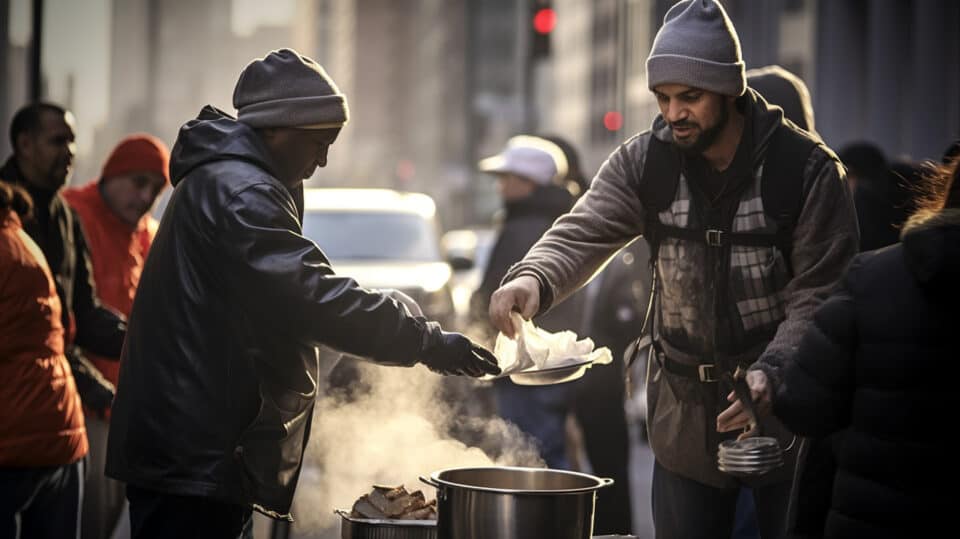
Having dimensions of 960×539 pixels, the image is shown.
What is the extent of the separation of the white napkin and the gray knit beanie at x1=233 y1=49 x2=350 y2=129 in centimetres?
96

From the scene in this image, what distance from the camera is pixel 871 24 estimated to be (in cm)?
2314

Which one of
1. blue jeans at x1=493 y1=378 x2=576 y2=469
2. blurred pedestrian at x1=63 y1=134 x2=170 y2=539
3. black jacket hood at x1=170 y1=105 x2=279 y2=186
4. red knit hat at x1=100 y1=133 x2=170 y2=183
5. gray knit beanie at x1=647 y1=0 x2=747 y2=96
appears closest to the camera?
black jacket hood at x1=170 y1=105 x2=279 y2=186

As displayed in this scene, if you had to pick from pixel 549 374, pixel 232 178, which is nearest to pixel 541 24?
pixel 549 374

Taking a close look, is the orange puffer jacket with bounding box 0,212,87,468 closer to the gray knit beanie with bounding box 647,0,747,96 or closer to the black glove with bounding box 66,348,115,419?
the black glove with bounding box 66,348,115,419

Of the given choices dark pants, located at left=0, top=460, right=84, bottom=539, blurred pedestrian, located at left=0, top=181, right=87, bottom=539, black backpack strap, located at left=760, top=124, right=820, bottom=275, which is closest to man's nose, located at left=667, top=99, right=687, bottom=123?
black backpack strap, located at left=760, top=124, right=820, bottom=275

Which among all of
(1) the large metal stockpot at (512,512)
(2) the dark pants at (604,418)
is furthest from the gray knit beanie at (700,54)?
(2) the dark pants at (604,418)

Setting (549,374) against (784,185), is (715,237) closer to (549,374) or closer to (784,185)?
(784,185)

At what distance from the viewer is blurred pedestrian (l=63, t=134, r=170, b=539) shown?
7.09 m

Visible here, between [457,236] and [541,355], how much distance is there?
27.7 m

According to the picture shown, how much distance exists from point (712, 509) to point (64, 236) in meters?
3.10

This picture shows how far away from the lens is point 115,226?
7.31m

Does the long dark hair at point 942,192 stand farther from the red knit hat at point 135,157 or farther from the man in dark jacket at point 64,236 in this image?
the red knit hat at point 135,157

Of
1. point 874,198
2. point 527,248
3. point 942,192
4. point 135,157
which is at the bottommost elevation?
point 527,248

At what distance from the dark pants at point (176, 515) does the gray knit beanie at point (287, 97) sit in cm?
115
